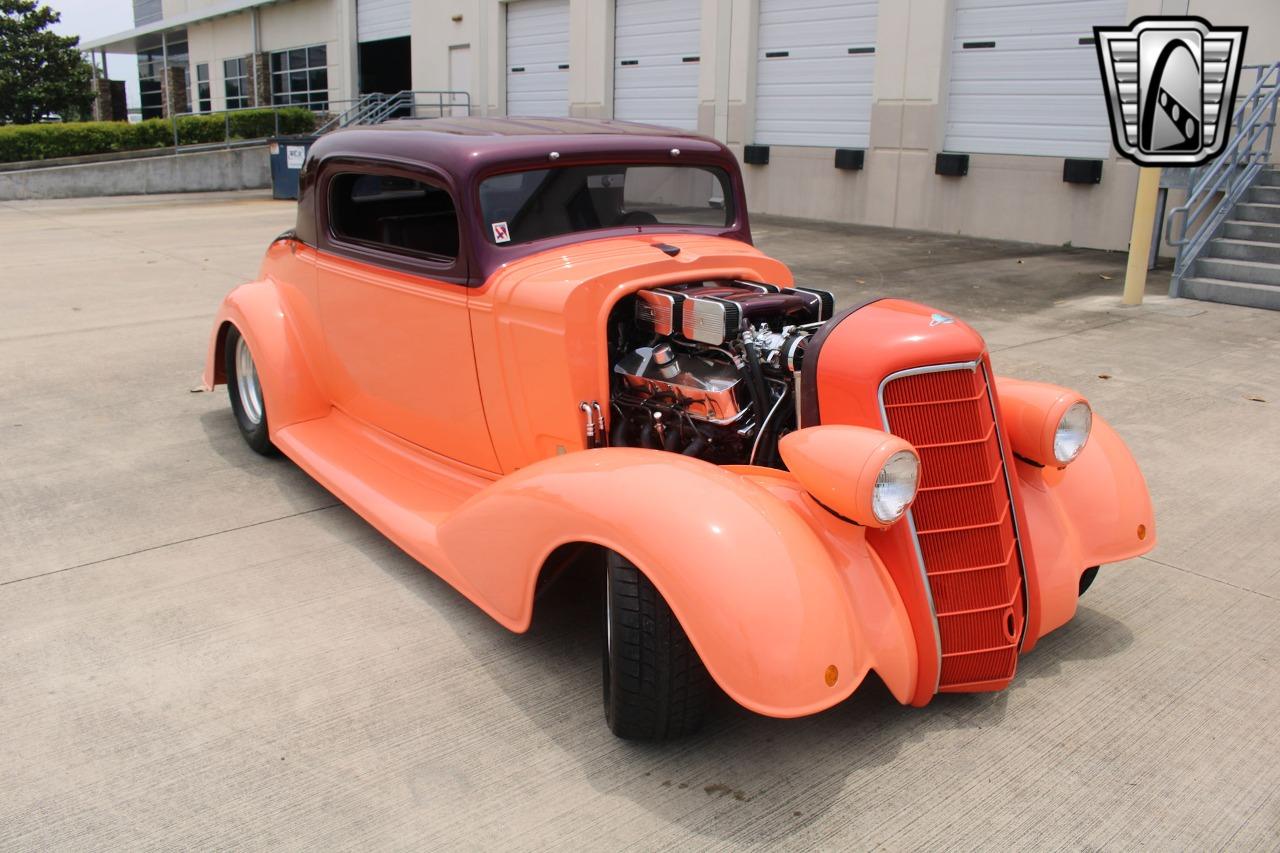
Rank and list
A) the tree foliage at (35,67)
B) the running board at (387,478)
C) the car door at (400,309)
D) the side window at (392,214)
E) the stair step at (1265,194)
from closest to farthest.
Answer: the running board at (387,478), the car door at (400,309), the side window at (392,214), the stair step at (1265,194), the tree foliage at (35,67)

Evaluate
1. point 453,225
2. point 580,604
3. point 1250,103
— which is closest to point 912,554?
point 580,604

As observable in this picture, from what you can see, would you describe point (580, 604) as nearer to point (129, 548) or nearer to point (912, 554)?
point (912, 554)

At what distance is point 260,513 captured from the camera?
14.7ft

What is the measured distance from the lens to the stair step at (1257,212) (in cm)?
960

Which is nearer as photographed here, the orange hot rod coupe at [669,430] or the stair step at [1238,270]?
the orange hot rod coupe at [669,430]

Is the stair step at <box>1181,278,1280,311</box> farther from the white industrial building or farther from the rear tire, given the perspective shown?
the rear tire

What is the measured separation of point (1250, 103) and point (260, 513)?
371 inches

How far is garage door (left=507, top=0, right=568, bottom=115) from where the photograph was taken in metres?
19.5

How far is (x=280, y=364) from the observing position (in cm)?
478

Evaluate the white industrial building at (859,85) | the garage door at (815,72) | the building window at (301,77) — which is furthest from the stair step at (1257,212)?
the building window at (301,77)

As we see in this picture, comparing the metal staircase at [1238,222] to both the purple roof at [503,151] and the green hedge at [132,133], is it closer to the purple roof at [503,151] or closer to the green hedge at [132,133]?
the purple roof at [503,151]

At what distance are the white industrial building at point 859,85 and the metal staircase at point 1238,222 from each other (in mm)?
1099

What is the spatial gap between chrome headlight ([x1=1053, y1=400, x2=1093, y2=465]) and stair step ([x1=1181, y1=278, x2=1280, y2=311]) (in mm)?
6909

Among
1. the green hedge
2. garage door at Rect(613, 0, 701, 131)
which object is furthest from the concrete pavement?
the green hedge
